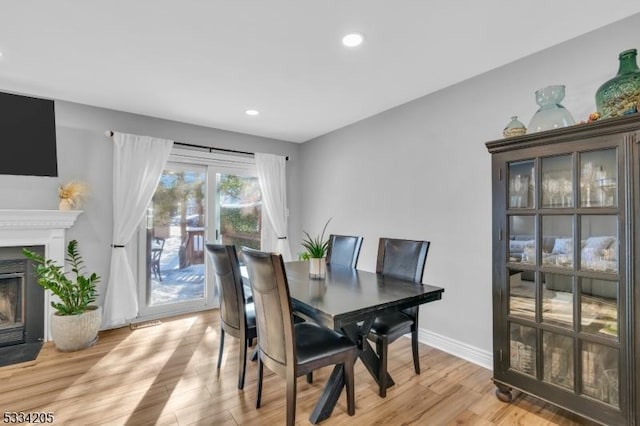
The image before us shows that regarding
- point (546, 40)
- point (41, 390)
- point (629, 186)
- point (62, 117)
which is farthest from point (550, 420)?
point (62, 117)

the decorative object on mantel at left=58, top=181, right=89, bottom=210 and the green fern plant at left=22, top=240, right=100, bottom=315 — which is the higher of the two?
the decorative object on mantel at left=58, top=181, right=89, bottom=210

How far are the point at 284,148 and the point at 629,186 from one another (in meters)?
3.97

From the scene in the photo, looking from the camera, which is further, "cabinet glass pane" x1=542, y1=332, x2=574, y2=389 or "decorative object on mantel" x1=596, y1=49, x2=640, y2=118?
"cabinet glass pane" x1=542, y1=332, x2=574, y2=389

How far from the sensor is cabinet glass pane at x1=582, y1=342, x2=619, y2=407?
167 cm

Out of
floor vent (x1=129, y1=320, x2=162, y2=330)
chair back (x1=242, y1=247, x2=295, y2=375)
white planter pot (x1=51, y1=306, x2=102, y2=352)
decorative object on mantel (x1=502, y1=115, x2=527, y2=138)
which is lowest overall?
floor vent (x1=129, y1=320, x2=162, y2=330)

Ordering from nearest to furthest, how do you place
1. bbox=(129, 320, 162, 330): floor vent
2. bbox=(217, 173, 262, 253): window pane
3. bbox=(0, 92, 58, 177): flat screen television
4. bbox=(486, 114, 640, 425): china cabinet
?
bbox=(486, 114, 640, 425): china cabinet → bbox=(0, 92, 58, 177): flat screen television → bbox=(129, 320, 162, 330): floor vent → bbox=(217, 173, 262, 253): window pane

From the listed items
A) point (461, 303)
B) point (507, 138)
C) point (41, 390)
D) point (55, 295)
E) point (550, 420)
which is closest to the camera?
point (550, 420)

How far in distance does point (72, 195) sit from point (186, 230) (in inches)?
48.5

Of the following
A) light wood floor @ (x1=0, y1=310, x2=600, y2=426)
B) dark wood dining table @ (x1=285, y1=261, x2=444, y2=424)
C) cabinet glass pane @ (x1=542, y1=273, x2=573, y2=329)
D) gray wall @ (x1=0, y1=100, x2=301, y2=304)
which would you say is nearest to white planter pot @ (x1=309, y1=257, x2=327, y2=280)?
dark wood dining table @ (x1=285, y1=261, x2=444, y2=424)

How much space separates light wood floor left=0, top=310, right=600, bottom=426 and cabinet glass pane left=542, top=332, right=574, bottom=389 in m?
0.27

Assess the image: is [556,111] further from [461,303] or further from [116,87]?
[116,87]

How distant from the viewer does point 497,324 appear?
6.98ft

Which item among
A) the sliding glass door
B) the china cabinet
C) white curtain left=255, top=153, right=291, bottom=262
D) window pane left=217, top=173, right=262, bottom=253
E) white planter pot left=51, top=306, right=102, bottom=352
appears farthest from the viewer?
white curtain left=255, top=153, right=291, bottom=262

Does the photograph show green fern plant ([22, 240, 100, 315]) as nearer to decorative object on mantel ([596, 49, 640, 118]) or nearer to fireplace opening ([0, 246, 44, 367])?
fireplace opening ([0, 246, 44, 367])
